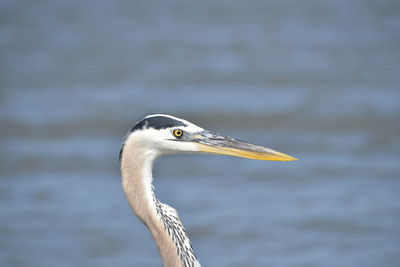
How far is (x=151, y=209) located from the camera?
4672 millimetres

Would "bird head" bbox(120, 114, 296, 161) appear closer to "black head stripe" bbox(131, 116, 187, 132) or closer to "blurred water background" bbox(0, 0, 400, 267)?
"black head stripe" bbox(131, 116, 187, 132)

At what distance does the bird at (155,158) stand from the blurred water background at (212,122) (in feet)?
8.33

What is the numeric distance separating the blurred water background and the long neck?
253 cm

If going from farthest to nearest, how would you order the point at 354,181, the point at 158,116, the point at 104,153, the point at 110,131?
the point at 110,131 → the point at 104,153 → the point at 354,181 → the point at 158,116

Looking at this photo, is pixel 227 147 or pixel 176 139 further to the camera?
pixel 227 147

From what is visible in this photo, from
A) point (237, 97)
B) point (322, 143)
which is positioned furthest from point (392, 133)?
point (237, 97)

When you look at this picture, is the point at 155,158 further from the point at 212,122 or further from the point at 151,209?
the point at 212,122

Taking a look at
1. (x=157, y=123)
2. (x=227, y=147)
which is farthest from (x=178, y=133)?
(x=227, y=147)

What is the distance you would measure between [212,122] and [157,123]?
19.8ft

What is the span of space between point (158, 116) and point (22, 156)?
562cm

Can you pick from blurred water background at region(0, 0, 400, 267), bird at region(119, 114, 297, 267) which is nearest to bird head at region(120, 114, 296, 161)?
bird at region(119, 114, 297, 267)

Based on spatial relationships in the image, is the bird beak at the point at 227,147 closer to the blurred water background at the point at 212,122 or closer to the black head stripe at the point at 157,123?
the black head stripe at the point at 157,123

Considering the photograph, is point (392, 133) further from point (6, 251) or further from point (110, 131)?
point (6, 251)

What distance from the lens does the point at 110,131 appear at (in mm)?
10641
